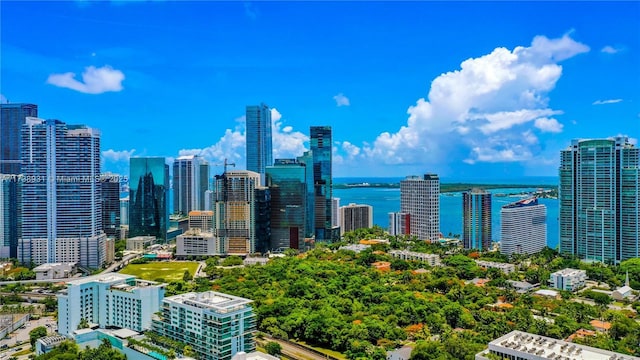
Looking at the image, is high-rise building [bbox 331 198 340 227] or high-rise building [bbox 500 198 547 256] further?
high-rise building [bbox 331 198 340 227]

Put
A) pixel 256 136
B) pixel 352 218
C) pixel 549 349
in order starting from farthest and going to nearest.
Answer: pixel 256 136 → pixel 352 218 → pixel 549 349

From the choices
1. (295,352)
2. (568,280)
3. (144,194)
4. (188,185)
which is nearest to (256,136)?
(188,185)

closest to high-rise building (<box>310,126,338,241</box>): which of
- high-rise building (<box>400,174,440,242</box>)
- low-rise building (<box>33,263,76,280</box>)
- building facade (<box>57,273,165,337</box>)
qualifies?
high-rise building (<box>400,174,440,242</box>)

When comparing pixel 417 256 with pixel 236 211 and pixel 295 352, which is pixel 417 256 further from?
pixel 295 352

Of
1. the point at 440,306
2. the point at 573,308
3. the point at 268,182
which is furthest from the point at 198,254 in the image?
the point at 573,308

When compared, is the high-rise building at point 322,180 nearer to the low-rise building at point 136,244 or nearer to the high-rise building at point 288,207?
the high-rise building at point 288,207

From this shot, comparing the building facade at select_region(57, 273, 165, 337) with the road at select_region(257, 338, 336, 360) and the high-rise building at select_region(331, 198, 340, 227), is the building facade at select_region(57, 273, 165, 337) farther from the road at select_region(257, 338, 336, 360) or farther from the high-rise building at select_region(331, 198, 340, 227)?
the high-rise building at select_region(331, 198, 340, 227)

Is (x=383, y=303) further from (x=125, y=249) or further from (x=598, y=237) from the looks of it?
(x=125, y=249)

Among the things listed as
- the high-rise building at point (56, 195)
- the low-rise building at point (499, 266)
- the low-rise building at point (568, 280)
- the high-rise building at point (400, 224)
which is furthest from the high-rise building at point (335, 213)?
the low-rise building at point (568, 280)
